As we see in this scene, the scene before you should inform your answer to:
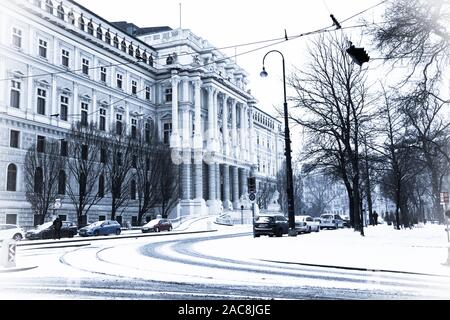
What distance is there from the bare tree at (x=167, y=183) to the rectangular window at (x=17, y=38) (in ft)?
52.1

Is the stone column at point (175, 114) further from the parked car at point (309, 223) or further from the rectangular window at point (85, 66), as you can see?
the parked car at point (309, 223)

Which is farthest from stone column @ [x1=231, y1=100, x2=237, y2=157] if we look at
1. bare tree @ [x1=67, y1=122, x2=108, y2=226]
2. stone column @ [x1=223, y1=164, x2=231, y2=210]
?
bare tree @ [x1=67, y1=122, x2=108, y2=226]

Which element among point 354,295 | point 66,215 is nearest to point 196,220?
point 66,215

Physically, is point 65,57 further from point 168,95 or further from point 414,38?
point 414,38

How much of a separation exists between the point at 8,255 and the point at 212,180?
157ft

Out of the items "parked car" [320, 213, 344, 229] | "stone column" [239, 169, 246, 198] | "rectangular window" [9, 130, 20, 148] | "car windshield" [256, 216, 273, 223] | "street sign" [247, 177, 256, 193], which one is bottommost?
"parked car" [320, 213, 344, 229]

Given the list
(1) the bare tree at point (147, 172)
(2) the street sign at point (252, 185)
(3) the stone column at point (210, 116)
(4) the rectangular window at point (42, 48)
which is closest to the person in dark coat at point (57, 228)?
(2) the street sign at point (252, 185)

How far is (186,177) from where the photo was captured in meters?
53.5

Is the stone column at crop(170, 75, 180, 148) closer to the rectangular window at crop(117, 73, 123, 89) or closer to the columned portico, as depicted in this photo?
the rectangular window at crop(117, 73, 123, 89)

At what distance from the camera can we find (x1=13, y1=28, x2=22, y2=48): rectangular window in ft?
112

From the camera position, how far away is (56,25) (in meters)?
40.3

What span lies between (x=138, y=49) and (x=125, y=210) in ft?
72.5

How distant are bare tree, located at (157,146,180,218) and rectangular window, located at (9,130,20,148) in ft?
45.2
